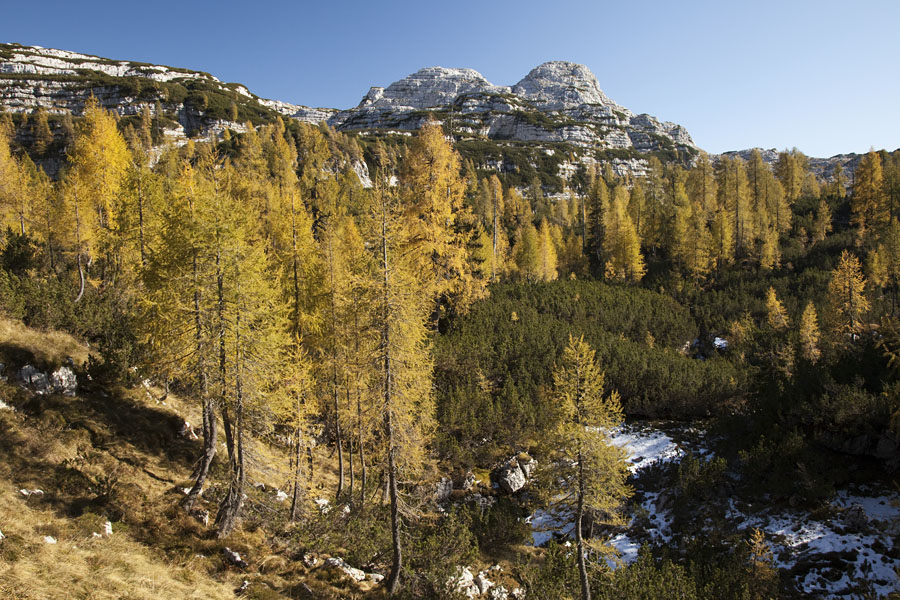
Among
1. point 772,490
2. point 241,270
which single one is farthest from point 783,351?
point 241,270

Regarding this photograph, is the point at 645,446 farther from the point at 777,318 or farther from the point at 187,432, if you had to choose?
the point at 187,432

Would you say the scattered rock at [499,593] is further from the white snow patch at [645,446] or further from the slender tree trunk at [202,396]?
the slender tree trunk at [202,396]

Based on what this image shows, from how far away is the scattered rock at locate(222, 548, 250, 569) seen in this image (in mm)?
10133

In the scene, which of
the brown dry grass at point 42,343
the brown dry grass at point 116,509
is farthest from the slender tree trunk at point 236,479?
the brown dry grass at point 42,343

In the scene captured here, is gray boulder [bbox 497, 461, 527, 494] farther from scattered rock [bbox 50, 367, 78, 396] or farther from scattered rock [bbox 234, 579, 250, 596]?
scattered rock [bbox 50, 367, 78, 396]

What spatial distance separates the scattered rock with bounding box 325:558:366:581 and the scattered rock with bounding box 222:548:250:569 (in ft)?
7.18

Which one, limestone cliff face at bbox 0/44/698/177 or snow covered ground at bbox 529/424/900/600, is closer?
snow covered ground at bbox 529/424/900/600

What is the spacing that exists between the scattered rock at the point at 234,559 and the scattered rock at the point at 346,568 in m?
2.19

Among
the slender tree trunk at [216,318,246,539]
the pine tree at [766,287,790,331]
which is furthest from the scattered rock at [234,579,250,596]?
the pine tree at [766,287,790,331]

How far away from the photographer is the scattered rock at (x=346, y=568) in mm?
11148

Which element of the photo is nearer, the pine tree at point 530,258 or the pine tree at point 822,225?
the pine tree at point 822,225

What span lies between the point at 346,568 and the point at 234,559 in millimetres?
2850

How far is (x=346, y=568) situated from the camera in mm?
11344

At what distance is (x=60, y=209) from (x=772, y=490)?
36.4 meters
